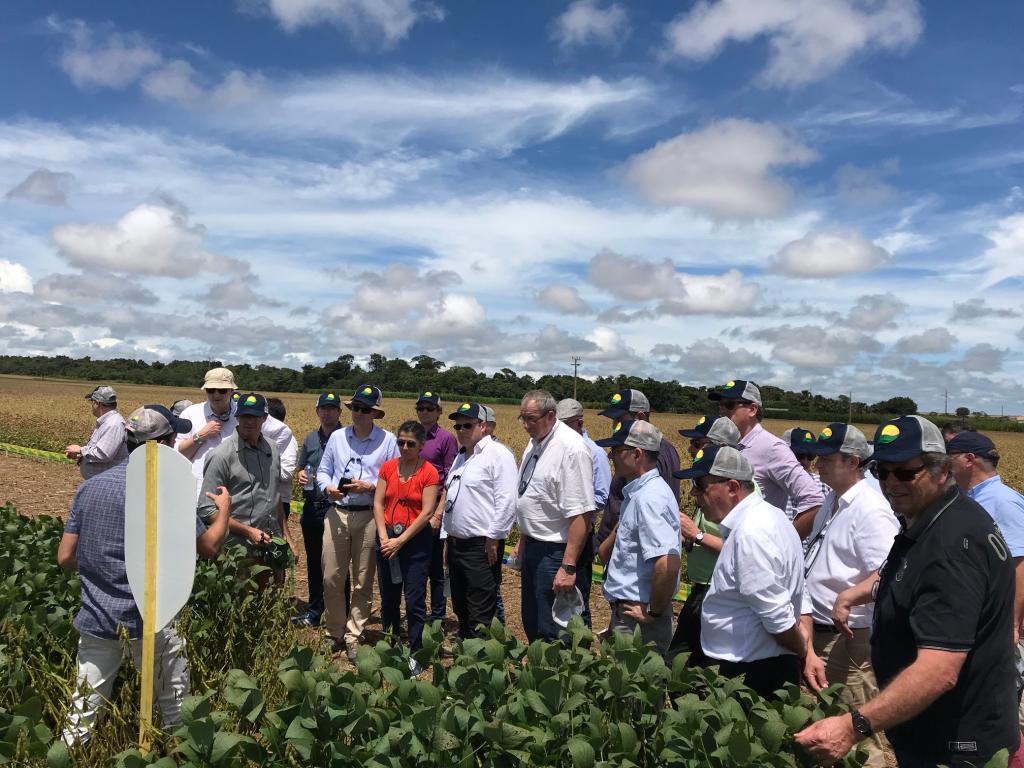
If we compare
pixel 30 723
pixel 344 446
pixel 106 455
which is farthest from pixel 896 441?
pixel 106 455

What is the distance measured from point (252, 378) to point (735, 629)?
89311 mm

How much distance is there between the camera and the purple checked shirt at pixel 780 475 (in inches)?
205

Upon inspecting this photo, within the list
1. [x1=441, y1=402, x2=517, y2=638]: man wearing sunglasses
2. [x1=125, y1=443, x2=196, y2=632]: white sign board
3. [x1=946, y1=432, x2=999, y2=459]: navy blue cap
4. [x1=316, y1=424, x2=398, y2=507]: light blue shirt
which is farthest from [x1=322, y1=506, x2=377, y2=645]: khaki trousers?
[x1=946, y1=432, x2=999, y2=459]: navy blue cap

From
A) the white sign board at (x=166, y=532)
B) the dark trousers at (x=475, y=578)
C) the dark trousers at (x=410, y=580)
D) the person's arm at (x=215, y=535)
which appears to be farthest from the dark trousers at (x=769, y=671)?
the dark trousers at (x=410, y=580)

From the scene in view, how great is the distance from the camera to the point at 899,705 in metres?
2.33

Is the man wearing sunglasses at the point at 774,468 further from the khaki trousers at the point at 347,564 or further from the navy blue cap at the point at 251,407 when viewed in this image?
the navy blue cap at the point at 251,407

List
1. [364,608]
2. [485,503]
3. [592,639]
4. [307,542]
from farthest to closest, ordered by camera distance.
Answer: [307,542], [364,608], [485,503], [592,639]

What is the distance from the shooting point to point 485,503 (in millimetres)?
5801

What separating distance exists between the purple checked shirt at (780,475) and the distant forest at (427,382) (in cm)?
4575

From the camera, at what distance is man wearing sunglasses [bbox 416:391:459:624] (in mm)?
6527

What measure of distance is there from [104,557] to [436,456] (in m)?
3.95

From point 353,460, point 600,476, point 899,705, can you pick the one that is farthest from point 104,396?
point 899,705

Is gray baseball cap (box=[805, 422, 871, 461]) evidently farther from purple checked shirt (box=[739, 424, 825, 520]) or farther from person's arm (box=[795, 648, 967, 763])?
person's arm (box=[795, 648, 967, 763])

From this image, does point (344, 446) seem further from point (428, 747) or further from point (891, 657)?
point (891, 657)
